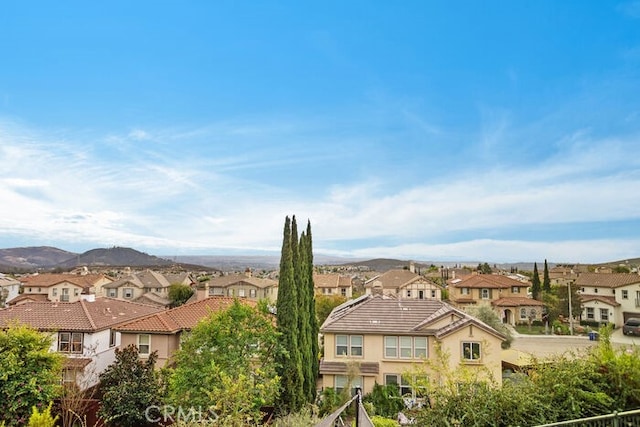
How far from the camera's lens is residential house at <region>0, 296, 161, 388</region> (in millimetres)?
23281

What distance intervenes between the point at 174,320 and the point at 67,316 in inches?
273

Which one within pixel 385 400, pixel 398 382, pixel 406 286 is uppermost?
pixel 406 286

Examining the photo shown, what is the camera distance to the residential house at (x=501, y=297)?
49919 mm

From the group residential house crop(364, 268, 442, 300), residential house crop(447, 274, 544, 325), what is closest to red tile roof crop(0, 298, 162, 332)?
Result: residential house crop(364, 268, 442, 300)

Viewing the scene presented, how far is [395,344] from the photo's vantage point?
2367cm

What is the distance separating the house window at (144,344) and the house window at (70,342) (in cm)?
389

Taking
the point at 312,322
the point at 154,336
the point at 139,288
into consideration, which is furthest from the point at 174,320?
the point at 139,288

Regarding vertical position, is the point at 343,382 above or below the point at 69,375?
below

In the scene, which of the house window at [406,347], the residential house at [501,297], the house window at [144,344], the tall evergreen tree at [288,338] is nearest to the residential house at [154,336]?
the house window at [144,344]

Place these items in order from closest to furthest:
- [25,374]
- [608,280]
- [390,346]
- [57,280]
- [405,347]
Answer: [25,374] < [405,347] < [390,346] < [608,280] < [57,280]

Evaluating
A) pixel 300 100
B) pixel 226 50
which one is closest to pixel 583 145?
pixel 300 100

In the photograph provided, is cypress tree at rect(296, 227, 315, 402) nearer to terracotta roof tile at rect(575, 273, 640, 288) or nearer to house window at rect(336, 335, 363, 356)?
house window at rect(336, 335, 363, 356)

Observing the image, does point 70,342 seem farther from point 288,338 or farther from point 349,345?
point 349,345

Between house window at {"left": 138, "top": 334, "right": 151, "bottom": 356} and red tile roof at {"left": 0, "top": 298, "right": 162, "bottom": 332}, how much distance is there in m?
3.03
